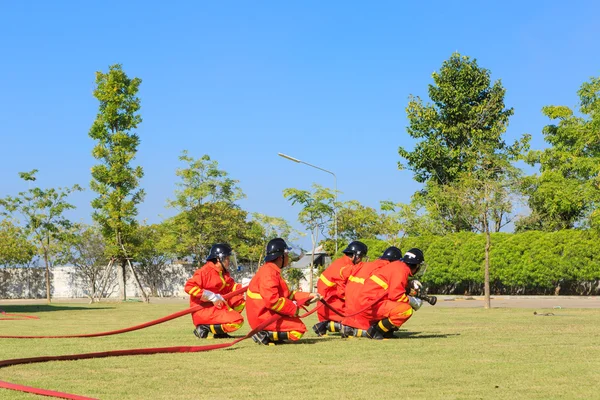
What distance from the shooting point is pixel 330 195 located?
5409 cm

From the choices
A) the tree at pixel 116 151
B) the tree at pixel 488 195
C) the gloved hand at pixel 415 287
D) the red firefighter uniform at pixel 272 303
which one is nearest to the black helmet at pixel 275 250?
the red firefighter uniform at pixel 272 303

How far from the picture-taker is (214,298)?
49.8ft

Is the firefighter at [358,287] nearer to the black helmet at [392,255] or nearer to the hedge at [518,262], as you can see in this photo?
the black helmet at [392,255]

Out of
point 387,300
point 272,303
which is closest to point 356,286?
point 387,300

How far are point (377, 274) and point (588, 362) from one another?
4866 mm

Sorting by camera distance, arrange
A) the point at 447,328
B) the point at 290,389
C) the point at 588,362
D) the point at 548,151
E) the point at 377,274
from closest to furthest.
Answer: the point at 290,389, the point at 588,362, the point at 377,274, the point at 447,328, the point at 548,151

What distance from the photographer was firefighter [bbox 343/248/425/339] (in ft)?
47.7

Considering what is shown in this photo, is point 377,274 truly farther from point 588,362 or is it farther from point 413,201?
point 413,201

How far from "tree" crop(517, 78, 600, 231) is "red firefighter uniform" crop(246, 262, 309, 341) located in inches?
1399

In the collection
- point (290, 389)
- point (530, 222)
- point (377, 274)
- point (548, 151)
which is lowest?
point (290, 389)

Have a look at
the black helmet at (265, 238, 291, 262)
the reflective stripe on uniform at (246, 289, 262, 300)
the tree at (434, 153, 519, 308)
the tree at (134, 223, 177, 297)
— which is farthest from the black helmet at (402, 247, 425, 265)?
the tree at (134, 223, 177, 297)

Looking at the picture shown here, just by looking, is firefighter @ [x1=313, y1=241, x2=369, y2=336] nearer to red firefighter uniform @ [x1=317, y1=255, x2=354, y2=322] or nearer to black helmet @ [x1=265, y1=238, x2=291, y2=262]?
red firefighter uniform @ [x1=317, y1=255, x2=354, y2=322]

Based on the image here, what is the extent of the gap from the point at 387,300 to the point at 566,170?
40.0 meters

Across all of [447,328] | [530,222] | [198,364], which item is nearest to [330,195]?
[530,222]
